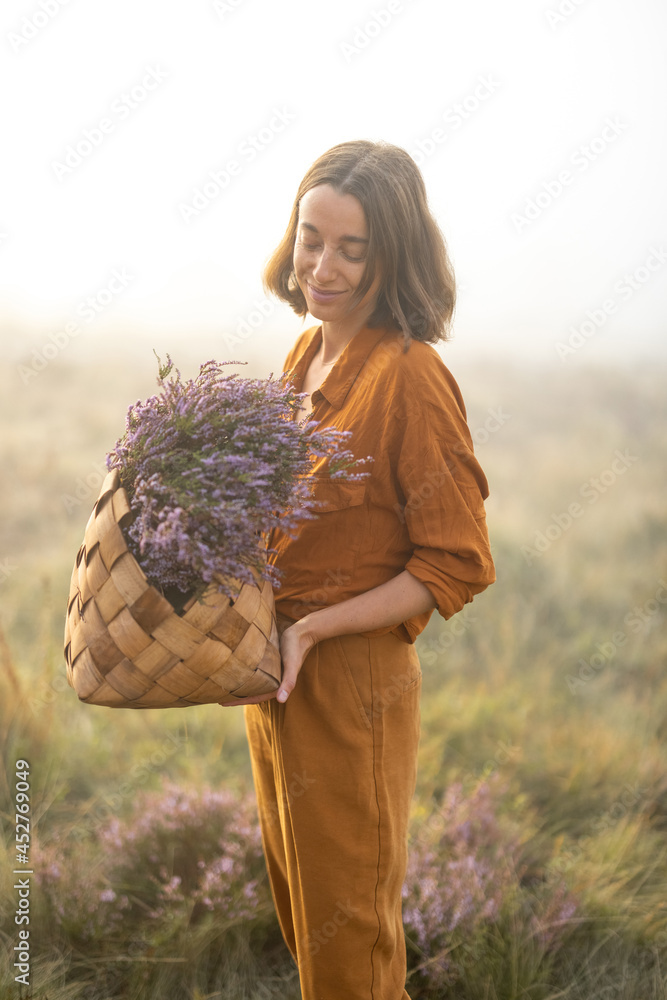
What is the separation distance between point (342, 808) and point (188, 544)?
0.77 m

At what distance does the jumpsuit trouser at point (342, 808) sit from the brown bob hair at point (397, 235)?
706 millimetres

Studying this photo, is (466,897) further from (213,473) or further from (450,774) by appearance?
(213,473)

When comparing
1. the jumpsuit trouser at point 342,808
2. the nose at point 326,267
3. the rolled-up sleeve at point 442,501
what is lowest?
the jumpsuit trouser at point 342,808

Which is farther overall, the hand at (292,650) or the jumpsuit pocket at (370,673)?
the jumpsuit pocket at (370,673)

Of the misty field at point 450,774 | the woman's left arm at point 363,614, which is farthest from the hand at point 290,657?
the misty field at point 450,774

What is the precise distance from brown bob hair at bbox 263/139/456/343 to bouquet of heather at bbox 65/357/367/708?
37 centimetres

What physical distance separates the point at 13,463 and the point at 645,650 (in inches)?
157

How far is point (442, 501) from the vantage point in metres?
1.49

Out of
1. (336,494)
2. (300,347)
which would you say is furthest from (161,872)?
(300,347)

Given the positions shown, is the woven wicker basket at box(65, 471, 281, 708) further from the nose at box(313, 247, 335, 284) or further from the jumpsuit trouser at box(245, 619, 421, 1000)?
the nose at box(313, 247, 335, 284)

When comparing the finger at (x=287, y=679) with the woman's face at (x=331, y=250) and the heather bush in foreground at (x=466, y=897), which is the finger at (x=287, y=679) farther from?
the heather bush in foreground at (x=466, y=897)

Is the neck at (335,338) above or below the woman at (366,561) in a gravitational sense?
above

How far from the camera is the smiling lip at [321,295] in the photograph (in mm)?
1581

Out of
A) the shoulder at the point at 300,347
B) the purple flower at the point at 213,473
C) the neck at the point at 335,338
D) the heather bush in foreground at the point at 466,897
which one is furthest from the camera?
the heather bush in foreground at the point at 466,897
